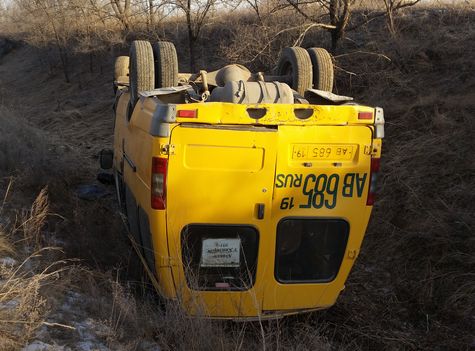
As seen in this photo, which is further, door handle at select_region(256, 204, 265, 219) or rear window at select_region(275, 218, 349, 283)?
rear window at select_region(275, 218, 349, 283)

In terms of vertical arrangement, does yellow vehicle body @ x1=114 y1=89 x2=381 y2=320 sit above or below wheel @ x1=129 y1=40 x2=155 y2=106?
below

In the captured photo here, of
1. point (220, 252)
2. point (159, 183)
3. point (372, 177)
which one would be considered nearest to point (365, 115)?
point (372, 177)

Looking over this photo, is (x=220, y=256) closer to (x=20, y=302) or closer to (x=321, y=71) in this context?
(x=20, y=302)

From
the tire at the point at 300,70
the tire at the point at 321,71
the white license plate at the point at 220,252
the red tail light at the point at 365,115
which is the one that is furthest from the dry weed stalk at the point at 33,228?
the tire at the point at 321,71

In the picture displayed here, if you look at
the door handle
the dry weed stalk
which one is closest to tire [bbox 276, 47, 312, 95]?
the door handle

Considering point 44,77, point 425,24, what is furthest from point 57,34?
point 425,24

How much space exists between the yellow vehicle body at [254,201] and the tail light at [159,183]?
0.02 metres

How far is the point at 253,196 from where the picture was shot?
13.1 ft

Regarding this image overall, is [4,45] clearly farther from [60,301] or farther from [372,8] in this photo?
[60,301]

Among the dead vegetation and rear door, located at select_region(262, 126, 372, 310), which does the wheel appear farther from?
rear door, located at select_region(262, 126, 372, 310)

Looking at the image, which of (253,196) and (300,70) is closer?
(253,196)

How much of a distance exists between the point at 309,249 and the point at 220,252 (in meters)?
0.80

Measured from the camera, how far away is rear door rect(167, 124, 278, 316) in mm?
3832

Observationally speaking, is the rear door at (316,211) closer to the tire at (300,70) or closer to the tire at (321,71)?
the tire at (300,70)
